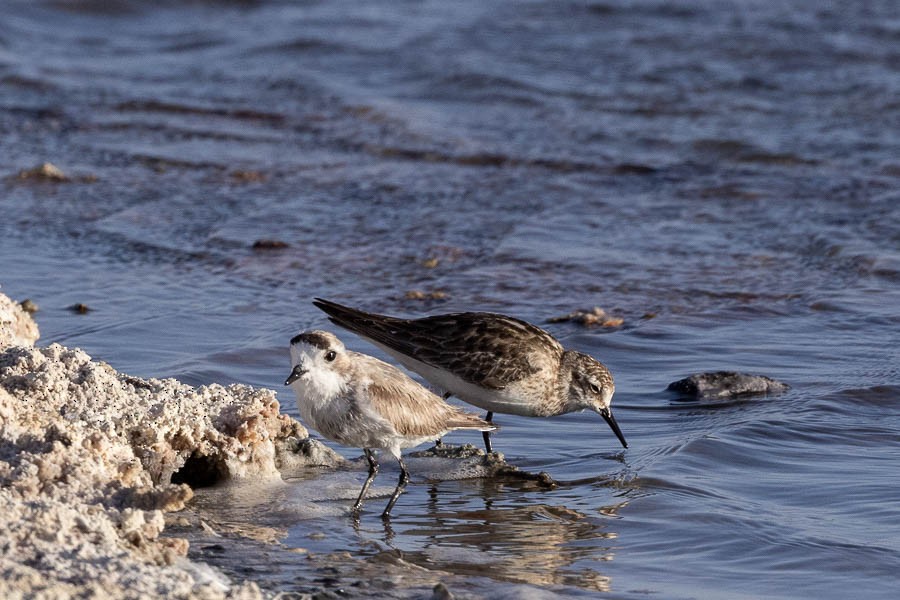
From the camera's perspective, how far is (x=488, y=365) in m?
7.39

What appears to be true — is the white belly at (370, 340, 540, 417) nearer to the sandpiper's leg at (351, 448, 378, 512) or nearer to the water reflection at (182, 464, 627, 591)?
the water reflection at (182, 464, 627, 591)

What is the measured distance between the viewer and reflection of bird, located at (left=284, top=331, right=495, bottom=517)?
19.8ft

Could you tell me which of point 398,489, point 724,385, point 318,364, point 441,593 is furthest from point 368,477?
point 724,385

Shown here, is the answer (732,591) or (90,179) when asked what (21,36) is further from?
(732,591)

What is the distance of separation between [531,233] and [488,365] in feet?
15.9

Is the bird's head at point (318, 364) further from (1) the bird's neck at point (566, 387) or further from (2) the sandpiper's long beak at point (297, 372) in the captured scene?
(1) the bird's neck at point (566, 387)

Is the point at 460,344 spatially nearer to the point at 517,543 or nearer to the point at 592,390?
the point at 592,390

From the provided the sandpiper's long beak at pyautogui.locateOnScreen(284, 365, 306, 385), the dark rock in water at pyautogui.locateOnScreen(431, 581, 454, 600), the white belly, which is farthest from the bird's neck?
the dark rock in water at pyautogui.locateOnScreen(431, 581, 454, 600)

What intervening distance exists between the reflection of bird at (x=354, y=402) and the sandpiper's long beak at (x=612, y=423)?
125cm

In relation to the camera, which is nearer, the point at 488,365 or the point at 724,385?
the point at 488,365

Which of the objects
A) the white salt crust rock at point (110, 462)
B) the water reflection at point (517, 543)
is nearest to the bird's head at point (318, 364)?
the white salt crust rock at point (110, 462)

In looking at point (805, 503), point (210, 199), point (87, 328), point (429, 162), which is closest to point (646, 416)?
point (805, 503)

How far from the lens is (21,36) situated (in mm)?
22016

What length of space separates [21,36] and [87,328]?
47.9 feet
